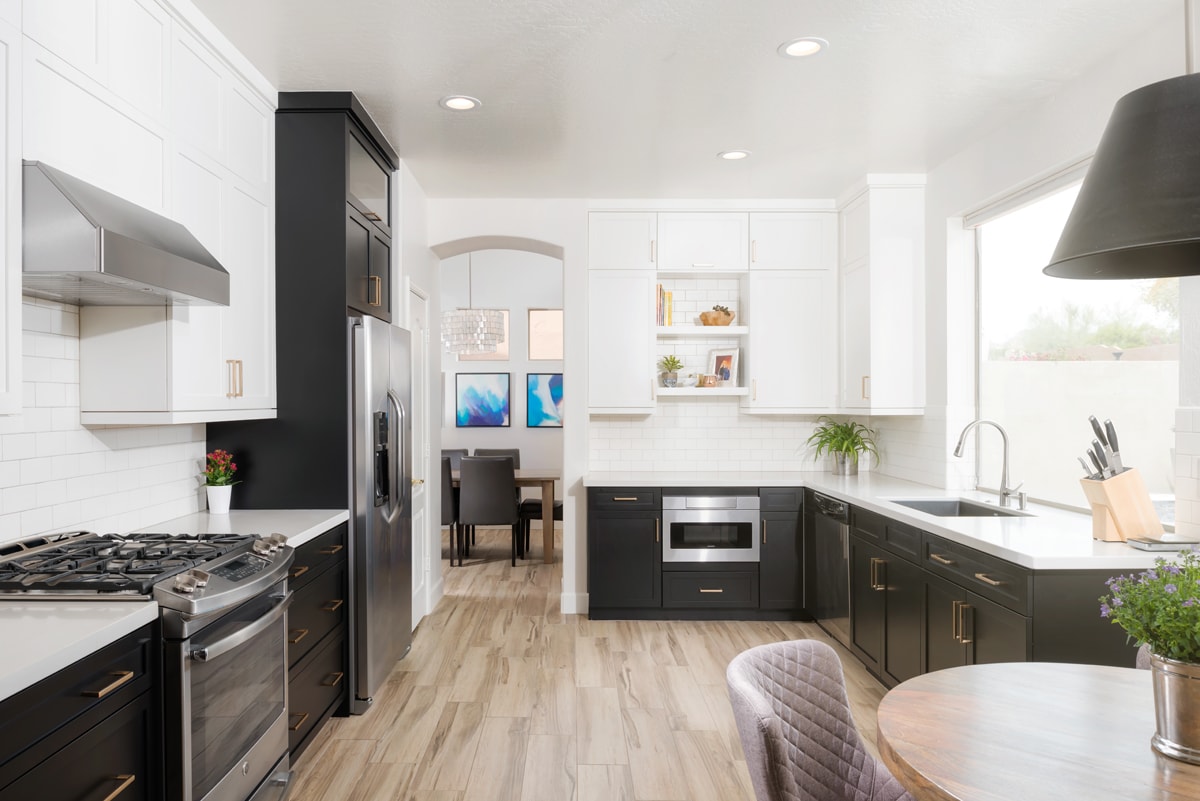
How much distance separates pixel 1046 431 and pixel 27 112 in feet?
12.8

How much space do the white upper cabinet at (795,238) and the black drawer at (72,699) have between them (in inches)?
161

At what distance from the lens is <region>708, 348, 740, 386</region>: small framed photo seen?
500 cm

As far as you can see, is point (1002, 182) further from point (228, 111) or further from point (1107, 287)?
point (228, 111)

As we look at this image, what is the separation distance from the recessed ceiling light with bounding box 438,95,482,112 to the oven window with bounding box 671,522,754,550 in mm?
2672

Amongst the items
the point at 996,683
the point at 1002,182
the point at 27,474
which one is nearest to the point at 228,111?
the point at 27,474

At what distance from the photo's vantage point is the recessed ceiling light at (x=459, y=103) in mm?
3217

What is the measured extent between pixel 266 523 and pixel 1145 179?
113 inches

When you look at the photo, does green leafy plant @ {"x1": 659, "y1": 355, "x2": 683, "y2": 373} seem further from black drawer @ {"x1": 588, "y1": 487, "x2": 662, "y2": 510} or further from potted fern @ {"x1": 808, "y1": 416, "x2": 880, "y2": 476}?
potted fern @ {"x1": 808, "y1": 416, "x2": 880, "y2": 476}

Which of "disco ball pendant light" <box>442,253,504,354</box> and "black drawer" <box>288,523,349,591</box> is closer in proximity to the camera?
"black drawer" <box>288,523,349,591</box>

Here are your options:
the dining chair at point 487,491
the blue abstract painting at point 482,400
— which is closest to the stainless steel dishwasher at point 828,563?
the dining chair at point 487,491

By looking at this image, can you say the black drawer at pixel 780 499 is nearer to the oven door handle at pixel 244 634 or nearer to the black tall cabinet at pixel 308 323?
the black tall cabinet at pixel 308 323

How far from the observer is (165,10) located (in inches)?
91.8

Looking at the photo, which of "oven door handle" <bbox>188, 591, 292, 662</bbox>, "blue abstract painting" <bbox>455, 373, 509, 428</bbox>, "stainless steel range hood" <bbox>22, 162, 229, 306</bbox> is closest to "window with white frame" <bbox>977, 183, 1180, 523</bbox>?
"oven door handle" <bbox>188, 591, 292, 662</bbox>

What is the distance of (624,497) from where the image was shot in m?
4.57
